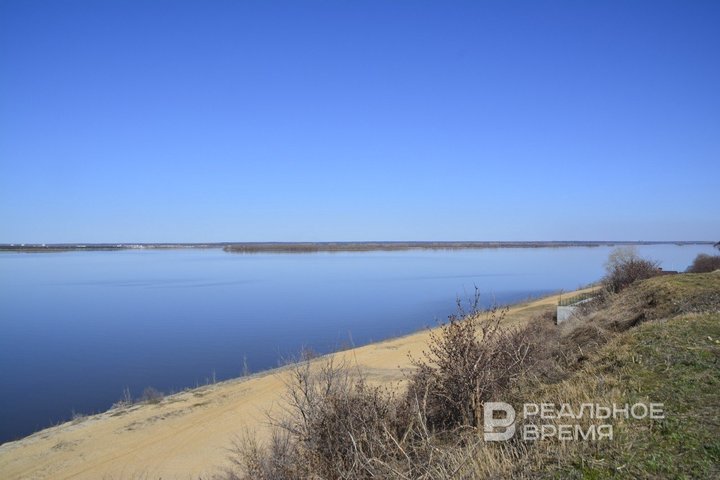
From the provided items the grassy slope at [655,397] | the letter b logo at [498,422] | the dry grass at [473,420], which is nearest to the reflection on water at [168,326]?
the dry grass at [473,420]

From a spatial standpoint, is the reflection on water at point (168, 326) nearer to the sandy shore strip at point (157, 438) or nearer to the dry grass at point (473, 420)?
the sandy shore strip at point (157, 438)

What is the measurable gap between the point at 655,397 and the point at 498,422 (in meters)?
1.72

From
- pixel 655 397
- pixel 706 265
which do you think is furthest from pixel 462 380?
pixel 706 265

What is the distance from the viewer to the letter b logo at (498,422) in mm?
5699

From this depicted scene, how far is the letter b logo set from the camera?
5.70 m

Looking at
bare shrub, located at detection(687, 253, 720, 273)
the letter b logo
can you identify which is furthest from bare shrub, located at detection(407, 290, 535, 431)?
bare shrub, located at detection(687, 253, 720, 273)

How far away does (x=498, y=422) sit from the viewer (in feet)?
20.0

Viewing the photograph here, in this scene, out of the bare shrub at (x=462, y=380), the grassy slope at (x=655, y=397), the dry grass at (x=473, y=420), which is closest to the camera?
the grassy slope at (x=655, y=397)

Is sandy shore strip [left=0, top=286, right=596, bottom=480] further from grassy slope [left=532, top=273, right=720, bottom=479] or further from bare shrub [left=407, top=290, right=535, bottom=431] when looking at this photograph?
grassy slope [left=532, top=273, right=720, bottom=479]

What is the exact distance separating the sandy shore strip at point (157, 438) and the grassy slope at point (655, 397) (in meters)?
3.61

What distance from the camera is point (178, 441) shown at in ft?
36.2

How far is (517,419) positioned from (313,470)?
8.01ft

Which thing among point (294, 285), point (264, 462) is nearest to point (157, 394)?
point (264, 462)

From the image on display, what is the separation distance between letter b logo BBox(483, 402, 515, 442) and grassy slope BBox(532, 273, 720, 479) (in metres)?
0.62
